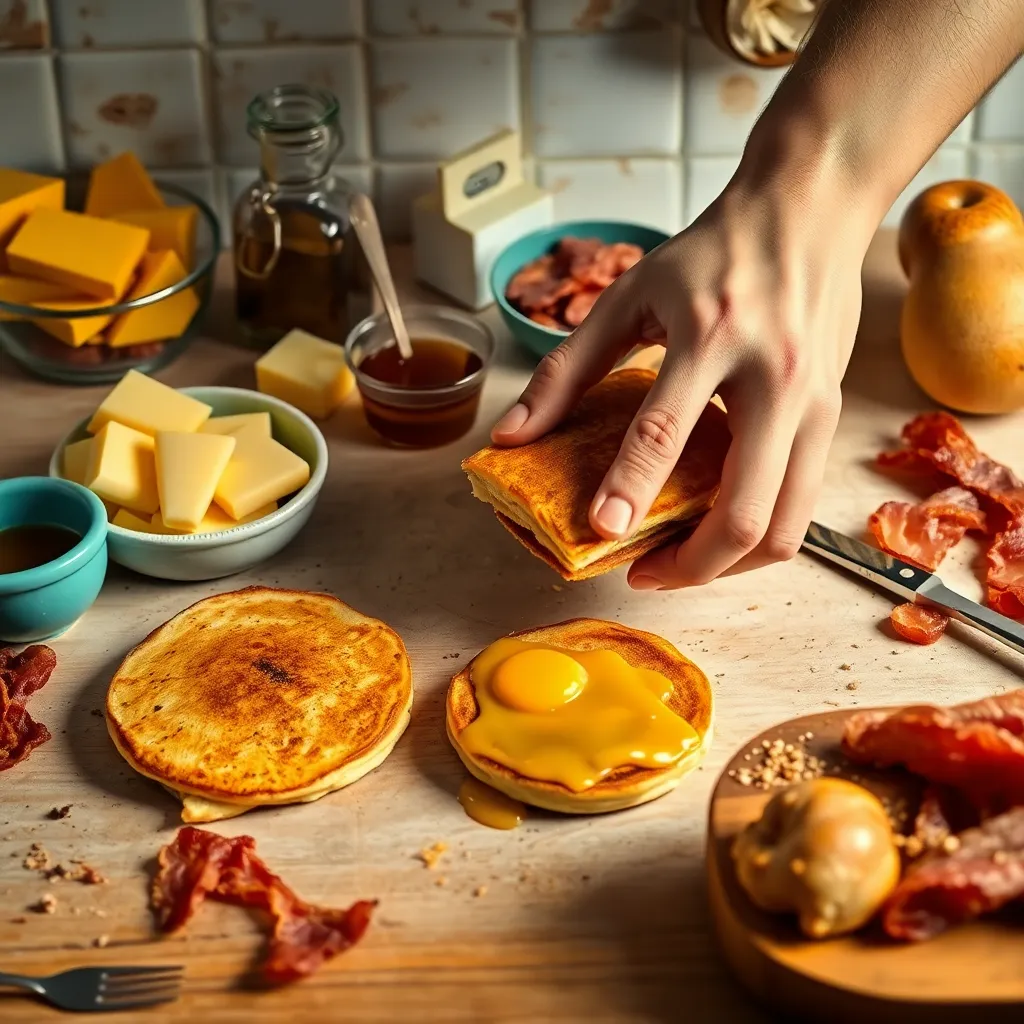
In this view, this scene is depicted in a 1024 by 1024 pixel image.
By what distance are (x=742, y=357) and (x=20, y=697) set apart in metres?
1.22

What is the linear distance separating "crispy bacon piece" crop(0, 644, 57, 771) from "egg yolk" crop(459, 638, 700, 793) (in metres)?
0.67

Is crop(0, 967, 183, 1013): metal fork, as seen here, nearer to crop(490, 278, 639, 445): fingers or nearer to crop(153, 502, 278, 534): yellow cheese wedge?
crop(153, 502, 278, 534): yellow cheese wedge

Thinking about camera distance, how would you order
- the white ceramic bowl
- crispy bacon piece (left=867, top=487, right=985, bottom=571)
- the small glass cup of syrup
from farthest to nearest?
the small glass cup of syrup < crispy bacon piece (left=867, top=487, right=985, bottom=571) < the white ceramic bowl

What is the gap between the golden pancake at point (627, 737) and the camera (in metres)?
1.82

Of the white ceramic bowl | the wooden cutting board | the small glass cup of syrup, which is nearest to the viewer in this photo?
the wooden cutting board

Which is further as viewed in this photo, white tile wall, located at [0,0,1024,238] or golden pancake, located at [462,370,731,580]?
white tile wall, located at [0,0,1024,238]

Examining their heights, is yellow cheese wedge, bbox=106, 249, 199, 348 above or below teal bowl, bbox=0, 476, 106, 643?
above

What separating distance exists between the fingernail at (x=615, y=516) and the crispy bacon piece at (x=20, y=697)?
909mm

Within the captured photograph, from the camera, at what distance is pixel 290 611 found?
85.1 inches

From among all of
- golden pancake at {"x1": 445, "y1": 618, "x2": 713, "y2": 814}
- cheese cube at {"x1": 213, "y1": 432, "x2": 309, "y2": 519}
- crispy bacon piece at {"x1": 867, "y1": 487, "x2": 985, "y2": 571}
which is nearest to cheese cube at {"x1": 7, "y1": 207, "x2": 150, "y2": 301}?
cheese cube at {"x1": 213, "y1": 432, "x2": 309, "y2": 519}

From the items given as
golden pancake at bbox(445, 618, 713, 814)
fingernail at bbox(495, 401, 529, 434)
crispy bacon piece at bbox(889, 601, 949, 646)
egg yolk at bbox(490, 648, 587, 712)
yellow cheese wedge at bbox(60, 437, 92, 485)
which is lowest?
crispy bacon piece at bbox(889, 601, 949, 646)

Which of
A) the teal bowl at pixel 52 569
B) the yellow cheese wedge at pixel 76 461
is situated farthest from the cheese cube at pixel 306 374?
the teal bowl at pixel 52 569

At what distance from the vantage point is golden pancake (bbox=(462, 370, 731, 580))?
77.3 inches

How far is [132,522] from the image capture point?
7.39 feet
